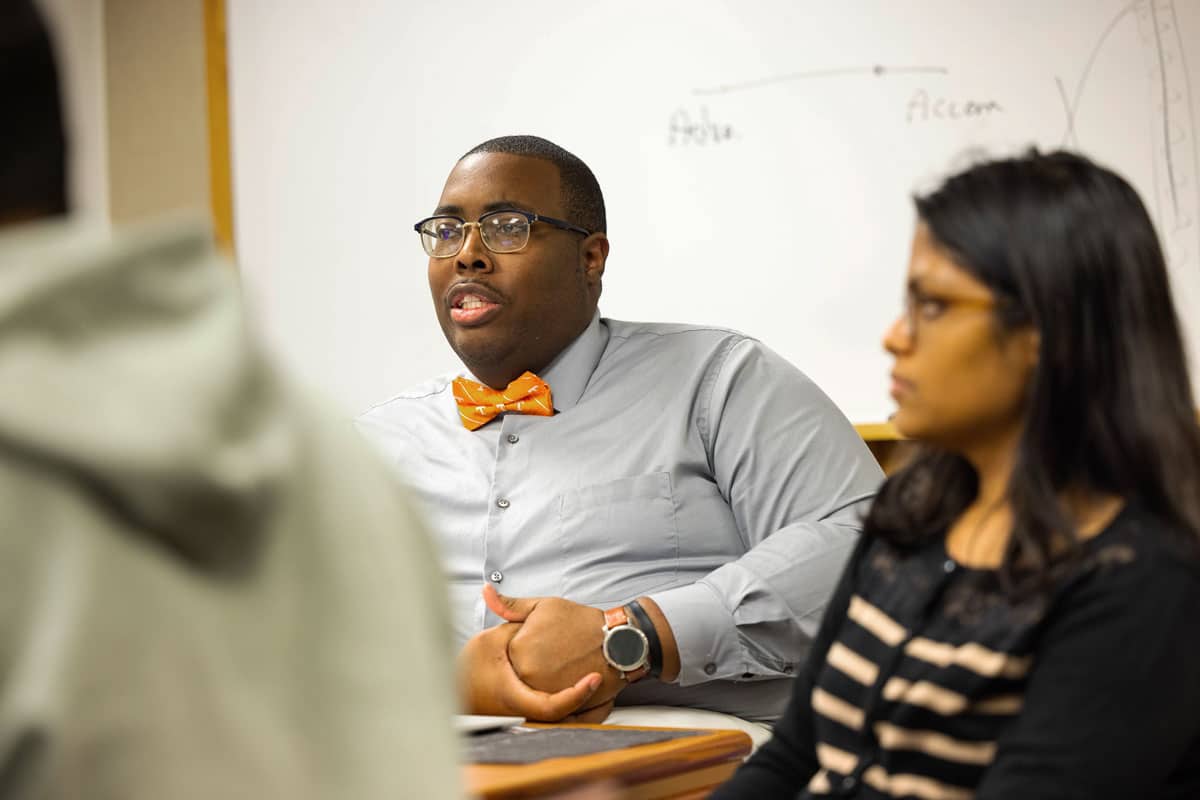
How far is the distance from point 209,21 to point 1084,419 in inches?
123

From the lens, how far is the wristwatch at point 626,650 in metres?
1.78

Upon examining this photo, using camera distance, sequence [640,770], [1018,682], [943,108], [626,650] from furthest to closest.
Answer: [943,108] < [626,650] < [640,770] < [1018,682]

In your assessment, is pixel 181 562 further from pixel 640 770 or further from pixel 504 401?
pixel 504 401

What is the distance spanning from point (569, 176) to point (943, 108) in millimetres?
798

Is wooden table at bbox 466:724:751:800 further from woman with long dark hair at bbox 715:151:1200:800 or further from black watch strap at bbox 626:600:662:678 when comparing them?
black watch strap at bbox 626:600:662:678

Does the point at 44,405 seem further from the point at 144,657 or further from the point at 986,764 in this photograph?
the point at 986,764

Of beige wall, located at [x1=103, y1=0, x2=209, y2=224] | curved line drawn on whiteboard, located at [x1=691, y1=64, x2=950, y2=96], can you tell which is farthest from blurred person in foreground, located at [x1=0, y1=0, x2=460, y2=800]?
beige wall, located at [x1=103, y1=0, x2=209, y2=224]

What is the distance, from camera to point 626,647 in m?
1.80

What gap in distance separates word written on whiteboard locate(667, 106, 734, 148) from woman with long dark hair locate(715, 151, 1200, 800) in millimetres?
1694

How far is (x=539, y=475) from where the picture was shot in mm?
2146

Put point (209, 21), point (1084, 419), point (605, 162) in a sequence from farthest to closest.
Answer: point (209, 21) < point (605, 162) < point (1084, 419)

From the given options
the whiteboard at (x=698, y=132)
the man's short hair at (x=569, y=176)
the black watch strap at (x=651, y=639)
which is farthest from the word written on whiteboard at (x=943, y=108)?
the black watch strap at (x=651, y=639)

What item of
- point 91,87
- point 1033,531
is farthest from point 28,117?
point 91,87

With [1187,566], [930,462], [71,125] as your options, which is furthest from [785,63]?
[71,125]
